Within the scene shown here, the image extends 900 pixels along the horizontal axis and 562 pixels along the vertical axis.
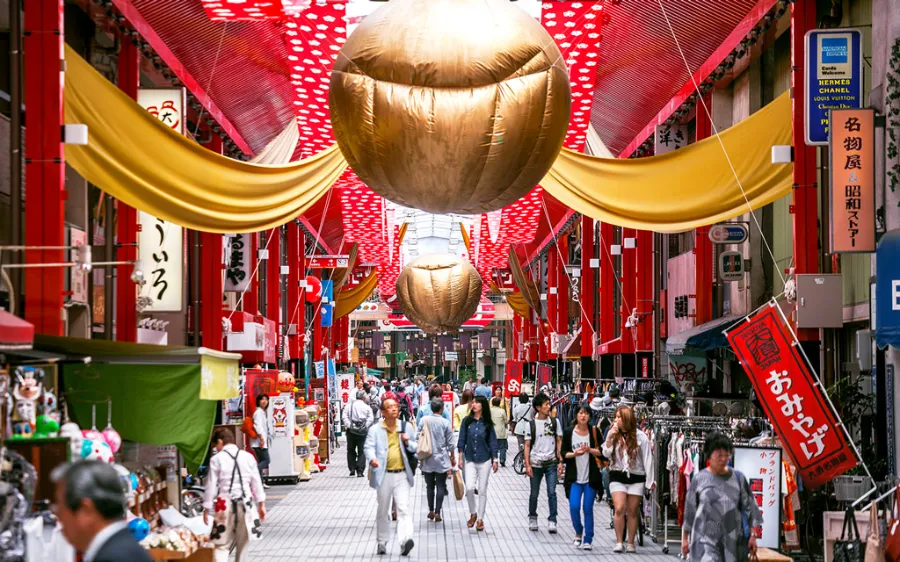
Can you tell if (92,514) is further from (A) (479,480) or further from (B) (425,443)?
(A) (479,480)

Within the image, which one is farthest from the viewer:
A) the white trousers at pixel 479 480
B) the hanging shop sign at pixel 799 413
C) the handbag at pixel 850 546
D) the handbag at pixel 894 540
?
the white trousers at pixel 479 480

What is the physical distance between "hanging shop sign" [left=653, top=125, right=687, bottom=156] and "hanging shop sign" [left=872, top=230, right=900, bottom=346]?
10794mm

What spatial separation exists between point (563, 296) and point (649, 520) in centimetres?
2253

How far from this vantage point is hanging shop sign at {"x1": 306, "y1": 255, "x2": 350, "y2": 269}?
31.9 metres

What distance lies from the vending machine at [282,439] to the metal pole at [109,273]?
5.17 meters

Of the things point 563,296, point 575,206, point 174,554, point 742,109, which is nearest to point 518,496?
point 742,109

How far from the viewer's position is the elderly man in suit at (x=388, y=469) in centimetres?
1241

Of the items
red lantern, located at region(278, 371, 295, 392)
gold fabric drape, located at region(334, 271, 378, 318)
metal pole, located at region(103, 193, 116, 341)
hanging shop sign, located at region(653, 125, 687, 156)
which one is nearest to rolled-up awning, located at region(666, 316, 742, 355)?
hanging shop sign, located at region(653, 125, 687, 156)

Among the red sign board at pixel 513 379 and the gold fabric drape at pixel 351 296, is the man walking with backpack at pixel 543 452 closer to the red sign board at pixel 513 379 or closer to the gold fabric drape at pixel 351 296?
the red sign board at pixel 513 379

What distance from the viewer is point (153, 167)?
9.65 meters

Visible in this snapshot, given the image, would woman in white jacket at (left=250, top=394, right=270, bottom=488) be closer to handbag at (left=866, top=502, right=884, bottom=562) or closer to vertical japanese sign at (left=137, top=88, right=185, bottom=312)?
vertical japanese sign at (left=137, top=88, right=185, bottom=312)

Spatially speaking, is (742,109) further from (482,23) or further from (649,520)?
(482,23)

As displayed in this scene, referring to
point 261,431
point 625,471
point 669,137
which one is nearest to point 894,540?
point 625,471

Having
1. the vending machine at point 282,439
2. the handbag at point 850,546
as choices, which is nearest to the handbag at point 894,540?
the handbag at point 850,546
